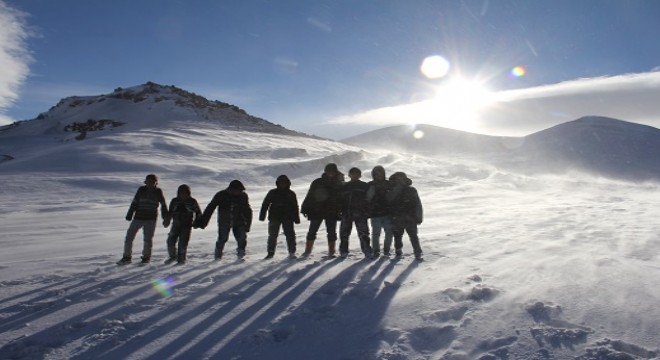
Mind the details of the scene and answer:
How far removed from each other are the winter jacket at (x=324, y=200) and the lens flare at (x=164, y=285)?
10.0 ft

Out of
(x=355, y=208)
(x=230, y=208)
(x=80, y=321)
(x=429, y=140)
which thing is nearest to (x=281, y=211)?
(x=230, y=208)

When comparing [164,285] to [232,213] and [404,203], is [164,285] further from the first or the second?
[404,203]

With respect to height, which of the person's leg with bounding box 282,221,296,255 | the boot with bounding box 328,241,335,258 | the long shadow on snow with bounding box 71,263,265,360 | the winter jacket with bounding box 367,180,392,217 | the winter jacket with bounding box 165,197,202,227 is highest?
the winter jacket with bounding box 367,180,392,217

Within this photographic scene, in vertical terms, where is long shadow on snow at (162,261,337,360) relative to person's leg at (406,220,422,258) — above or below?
below

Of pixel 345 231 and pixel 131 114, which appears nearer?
pixel 345 231

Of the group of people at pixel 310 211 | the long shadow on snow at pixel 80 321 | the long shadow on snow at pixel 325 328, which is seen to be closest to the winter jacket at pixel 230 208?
the group of people at pixel 310 211

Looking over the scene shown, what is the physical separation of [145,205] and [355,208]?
13.3 feet

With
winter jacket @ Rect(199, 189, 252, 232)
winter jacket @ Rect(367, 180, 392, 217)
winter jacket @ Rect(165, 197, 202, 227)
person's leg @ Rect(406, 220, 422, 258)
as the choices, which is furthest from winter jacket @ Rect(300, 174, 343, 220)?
winter jacket @ Rect(165, 197, 202, 227)

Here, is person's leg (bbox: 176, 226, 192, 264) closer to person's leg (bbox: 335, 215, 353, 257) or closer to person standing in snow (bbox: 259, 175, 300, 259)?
person standing in snow (bbox: 259, 175, 300, 259)

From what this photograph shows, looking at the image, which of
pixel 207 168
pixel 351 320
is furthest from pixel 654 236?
pixel 207 168

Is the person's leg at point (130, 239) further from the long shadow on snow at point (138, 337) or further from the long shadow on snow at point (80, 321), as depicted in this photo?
the long shadow on snow at point (138, 337)

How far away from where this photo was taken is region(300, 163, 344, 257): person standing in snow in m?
8.53

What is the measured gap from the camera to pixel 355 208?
27.9ft

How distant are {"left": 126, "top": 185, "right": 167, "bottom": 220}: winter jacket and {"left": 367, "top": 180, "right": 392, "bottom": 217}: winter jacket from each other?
13.1 feet
